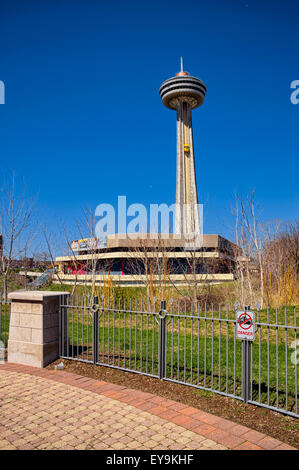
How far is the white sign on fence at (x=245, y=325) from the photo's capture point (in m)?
4.84

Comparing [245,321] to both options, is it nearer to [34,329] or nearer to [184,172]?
[34,329]

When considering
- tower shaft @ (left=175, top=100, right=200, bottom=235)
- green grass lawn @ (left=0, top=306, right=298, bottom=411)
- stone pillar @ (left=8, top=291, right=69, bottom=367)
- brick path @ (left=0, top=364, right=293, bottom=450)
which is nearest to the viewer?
brick path @ (left=0, top=364, right=293, bottom=450)

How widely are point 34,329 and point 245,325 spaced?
4.38 meters

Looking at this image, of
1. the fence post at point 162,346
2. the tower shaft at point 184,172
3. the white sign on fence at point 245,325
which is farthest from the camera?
the tower shaft at point 184,172

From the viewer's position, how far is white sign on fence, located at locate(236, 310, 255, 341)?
4840 millimetres

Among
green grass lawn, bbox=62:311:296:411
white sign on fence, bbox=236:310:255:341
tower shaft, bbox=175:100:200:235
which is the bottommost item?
green grass lawn, bbox=62:311:296:411

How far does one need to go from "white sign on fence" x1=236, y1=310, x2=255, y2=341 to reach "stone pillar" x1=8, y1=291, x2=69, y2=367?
13.0 ft

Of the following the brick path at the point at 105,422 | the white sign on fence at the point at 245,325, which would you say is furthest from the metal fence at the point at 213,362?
the brick path at the point at 105,422

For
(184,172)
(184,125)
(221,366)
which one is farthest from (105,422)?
(184,125)

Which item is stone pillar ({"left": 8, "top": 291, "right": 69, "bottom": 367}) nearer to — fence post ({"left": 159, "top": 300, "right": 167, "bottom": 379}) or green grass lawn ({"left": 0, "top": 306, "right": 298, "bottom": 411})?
green grass lawn ({"left": 0, "top": 306, "right": 298, "bottom": 411})

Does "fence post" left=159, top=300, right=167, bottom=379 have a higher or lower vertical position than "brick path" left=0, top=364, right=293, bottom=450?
higher

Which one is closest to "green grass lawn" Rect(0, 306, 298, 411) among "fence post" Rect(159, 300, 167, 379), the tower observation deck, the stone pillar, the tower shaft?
"fence post" Rect(159, 300, 167, 379)

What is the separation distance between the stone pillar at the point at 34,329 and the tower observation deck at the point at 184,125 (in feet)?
152

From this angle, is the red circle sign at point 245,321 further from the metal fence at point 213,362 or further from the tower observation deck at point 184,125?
the tower observation deck at point 184,125
